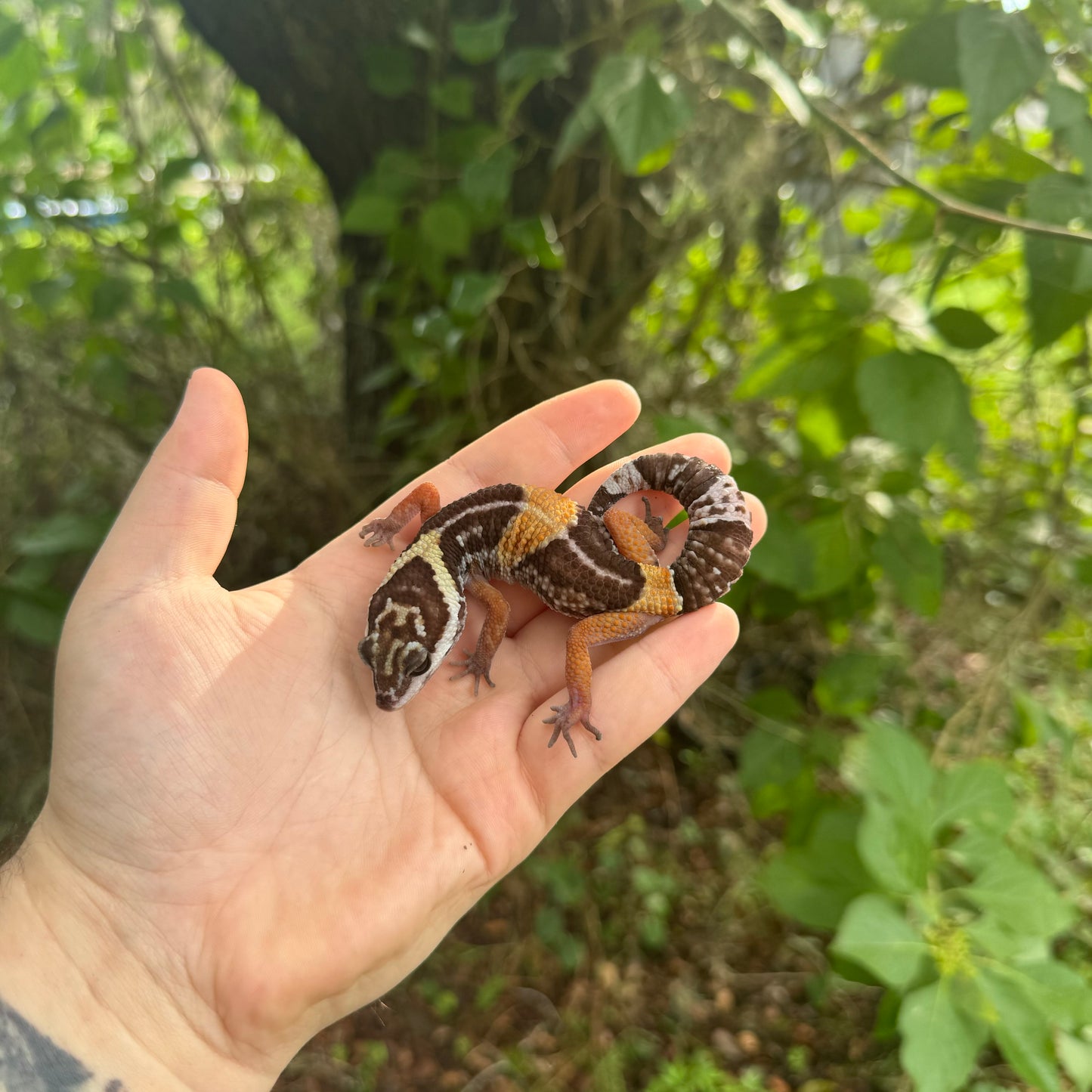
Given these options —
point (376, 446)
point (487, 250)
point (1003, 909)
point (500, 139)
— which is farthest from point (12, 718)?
point (1003, 909)

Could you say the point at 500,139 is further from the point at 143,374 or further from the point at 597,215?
the point at 143,374

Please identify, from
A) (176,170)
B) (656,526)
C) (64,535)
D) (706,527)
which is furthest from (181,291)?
(706,527)

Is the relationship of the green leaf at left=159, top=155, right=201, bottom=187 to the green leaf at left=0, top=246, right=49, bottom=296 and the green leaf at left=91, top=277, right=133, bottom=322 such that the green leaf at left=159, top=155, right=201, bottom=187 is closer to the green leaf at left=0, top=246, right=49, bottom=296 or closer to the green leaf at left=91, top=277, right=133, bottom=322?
the green leaf at left=91, top=277, right=133, bottom=322

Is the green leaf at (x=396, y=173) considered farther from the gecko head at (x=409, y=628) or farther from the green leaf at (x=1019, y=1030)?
the green leaf at (x=1019, y=1030)

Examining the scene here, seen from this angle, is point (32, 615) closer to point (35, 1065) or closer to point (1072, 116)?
point (35, 1065)

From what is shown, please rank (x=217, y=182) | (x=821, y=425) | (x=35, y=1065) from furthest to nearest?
(x=217, y=182)
(x=821, y=425)
(x=35, y=1065)

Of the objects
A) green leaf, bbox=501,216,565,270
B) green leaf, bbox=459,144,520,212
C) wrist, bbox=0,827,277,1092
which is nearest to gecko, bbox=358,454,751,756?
green leaf, bbox=501,216,565,270

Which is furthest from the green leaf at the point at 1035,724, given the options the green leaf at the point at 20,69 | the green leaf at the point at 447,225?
the green leaf at the point at 20,69
